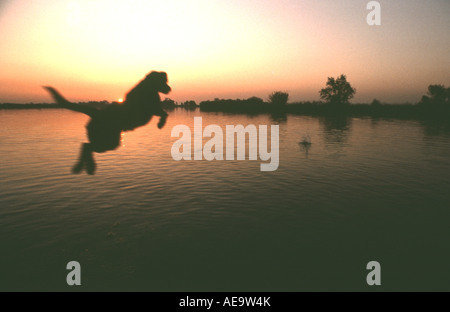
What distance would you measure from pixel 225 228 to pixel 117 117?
788cm

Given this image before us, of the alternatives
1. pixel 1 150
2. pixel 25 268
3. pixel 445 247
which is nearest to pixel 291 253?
pixel 445 247

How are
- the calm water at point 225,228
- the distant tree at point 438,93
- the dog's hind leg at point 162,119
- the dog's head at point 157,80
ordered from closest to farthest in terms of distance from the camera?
the dog's head at point 157,80
the dog's hind leg at point 162,119
the calm water at point 225,228
the distant tree at point 438,93

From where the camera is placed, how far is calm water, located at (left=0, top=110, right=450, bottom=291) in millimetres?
8406

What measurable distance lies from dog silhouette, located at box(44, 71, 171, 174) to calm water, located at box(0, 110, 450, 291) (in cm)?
521

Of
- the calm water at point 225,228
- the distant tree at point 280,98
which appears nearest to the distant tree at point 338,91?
the distant tree at point 280,98

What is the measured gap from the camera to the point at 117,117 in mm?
4559

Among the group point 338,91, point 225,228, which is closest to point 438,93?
point 338,91

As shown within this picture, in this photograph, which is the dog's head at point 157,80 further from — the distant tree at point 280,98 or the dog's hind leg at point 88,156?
the distant tree at point 280,98

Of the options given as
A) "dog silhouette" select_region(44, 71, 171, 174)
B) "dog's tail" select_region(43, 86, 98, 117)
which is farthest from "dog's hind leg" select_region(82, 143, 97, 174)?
"dog's tail" select_region(43, 86, 98, 117)

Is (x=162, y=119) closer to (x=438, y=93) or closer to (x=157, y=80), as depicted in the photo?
(x=157, y=80)

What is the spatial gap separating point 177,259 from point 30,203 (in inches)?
378

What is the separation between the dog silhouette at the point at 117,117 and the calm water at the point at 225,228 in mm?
5208

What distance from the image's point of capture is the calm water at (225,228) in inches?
331
